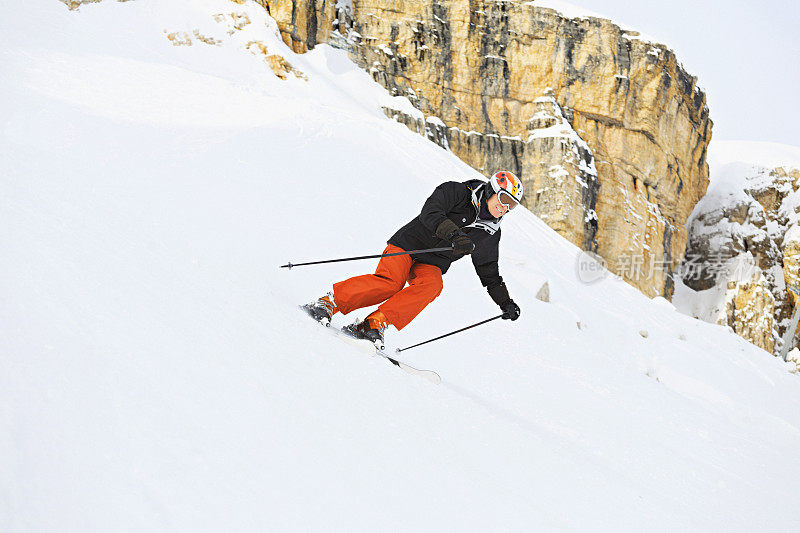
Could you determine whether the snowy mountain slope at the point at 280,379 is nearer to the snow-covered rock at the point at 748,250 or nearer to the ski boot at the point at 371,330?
the ski boot at the point at 371,330

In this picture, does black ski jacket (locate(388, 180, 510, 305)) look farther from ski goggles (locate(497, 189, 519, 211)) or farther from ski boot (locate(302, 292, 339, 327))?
ski boot (locate(302, 292, 339, 327))

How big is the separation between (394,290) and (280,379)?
1746 mm

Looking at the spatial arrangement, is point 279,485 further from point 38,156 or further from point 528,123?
point 528,123

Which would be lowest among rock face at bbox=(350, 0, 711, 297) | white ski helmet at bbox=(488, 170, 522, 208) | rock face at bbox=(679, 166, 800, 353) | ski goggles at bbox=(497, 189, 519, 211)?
rock face at bbox=(679, 166, 800, 353)

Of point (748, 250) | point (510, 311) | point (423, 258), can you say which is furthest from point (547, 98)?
point (423, 258)

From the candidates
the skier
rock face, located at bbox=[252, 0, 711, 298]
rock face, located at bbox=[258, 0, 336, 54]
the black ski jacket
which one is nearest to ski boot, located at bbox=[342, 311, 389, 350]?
the skier

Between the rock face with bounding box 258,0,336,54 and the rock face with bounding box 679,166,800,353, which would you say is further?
the rock face with bounding box 679,166,800,353

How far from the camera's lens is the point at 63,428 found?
132 cm

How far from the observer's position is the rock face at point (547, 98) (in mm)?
29359

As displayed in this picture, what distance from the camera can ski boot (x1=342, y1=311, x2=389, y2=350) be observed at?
11.4 ft

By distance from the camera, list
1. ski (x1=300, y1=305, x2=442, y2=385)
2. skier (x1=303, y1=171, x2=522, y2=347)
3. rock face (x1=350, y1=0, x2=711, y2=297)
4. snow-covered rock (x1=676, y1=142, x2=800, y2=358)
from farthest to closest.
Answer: snow-covered rock (x1=676, y1=142, x2=800, y2=358) → rock face (x1=350, y1=0, x2=711, y2=297) → skier (x1=303, y1=171, x2=522, y2=347) → ski (x1=300, y1=305, x2=442, y2=385)

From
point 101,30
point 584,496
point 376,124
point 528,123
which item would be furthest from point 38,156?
point 528,123

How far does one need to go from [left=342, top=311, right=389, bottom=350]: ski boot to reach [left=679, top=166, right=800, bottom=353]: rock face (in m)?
33.6

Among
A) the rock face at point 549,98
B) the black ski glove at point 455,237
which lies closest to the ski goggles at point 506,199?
the black ski glove at point 455,237
